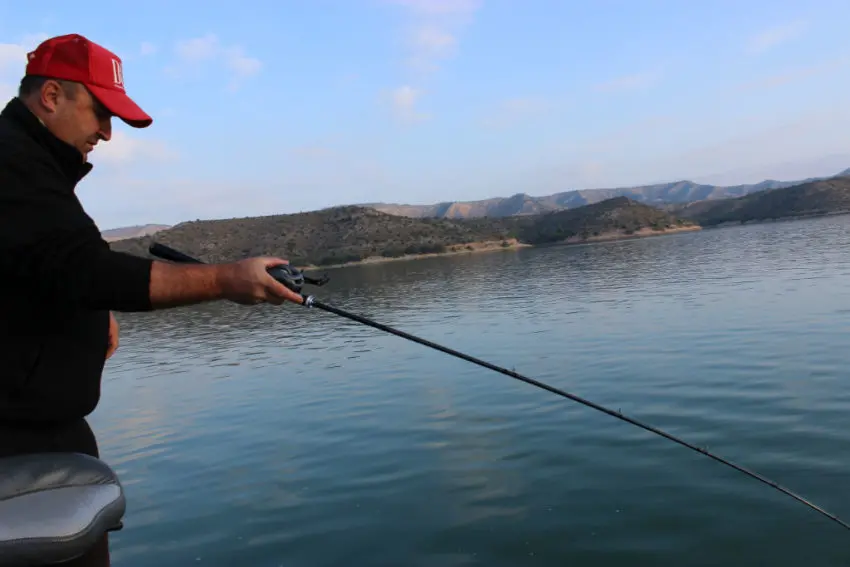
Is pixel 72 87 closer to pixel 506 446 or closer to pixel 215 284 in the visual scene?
pixel 215 284

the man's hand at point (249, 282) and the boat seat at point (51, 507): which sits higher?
the man's hand at point (249, 282)

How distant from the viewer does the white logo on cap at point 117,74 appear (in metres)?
3.43

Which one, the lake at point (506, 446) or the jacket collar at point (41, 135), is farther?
the lake at point (506, 446)

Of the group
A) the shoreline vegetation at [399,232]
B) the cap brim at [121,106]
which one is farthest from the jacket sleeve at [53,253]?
the shoreline vegetation at [399,232]

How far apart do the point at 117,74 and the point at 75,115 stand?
12.4 inches

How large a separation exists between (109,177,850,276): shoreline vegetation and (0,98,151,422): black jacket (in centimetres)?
13250

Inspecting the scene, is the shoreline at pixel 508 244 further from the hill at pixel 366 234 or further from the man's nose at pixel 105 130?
the man's nose at pixel 105 130

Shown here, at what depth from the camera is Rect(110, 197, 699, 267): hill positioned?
150 meters

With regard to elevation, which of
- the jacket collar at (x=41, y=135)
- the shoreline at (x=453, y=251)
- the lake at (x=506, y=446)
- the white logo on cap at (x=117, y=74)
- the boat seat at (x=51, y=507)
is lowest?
the lake at (x=506, y=446)

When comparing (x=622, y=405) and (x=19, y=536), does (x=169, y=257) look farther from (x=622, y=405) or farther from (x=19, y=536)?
(x=622, y=405)

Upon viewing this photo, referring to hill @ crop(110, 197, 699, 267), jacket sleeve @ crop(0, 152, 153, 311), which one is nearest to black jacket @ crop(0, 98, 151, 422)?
jacket sleeve @ crop(0, 152, 153, 311)

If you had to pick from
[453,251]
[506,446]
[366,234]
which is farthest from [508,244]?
[506,446]

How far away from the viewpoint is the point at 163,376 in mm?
29688

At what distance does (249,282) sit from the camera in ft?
10.4
